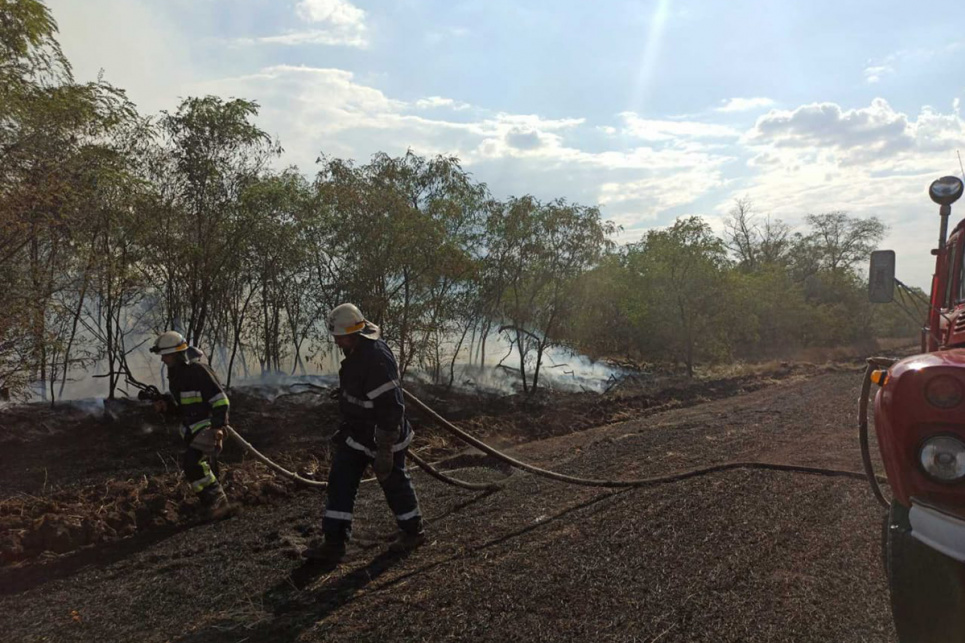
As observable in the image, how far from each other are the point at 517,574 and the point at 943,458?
2.32 m

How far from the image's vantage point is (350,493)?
4.30 meters

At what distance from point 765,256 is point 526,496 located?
4135 centimetres

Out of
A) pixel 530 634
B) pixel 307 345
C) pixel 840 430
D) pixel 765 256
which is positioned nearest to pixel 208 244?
pixel 307 345

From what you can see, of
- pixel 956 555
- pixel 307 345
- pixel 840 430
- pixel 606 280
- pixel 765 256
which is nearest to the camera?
pixel 956 555

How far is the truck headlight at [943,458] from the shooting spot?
2430 millimetres

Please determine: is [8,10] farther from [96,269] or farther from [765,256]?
[765,256]

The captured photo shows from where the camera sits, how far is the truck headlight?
95.7 inches

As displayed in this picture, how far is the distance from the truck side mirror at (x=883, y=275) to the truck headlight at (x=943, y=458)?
5.82ft

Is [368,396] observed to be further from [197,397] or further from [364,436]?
[197,397]

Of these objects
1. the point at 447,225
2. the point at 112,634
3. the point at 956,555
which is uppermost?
the point at 447,225

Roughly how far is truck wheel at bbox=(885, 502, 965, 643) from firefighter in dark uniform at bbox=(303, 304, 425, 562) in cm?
287

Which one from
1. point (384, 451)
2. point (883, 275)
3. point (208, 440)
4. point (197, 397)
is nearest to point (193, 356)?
point (197, 397)

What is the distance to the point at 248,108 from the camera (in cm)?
952

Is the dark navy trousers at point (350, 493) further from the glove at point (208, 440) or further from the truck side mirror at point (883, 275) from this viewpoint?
the truck side mirror at point (883, 275)
